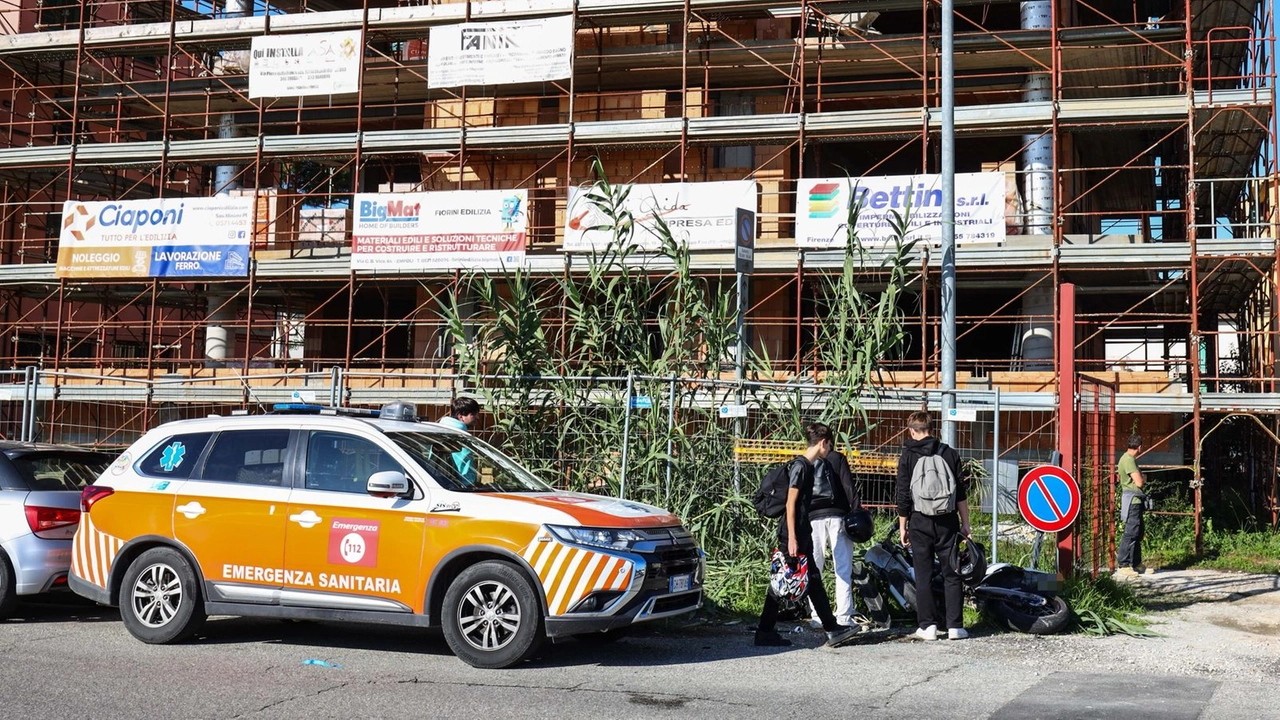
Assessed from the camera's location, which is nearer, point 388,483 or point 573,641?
point 388,483

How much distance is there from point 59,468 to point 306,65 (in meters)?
14.8

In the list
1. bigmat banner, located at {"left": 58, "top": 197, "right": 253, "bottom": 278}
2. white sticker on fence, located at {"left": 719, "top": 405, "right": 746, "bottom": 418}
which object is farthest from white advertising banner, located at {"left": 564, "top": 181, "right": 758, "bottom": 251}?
white sticker on fence, located at {"left": 719, "top": 405, "right": 746, "bottom": 418}

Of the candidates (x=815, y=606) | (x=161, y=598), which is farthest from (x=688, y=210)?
(x=161, y=598)

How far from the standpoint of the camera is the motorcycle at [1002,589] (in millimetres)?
9719

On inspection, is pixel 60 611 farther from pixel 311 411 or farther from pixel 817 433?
pixel 817 433

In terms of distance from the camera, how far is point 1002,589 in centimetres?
987

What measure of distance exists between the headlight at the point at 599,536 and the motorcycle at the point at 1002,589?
8.80 feet

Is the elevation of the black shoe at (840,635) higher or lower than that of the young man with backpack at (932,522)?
lower

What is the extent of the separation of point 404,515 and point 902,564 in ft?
13.5

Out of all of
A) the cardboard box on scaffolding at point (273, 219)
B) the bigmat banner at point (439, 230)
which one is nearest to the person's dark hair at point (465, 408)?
the bigmat banner at point (439, 230)

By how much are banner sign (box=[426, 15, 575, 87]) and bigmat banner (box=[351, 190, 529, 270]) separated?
2.21m

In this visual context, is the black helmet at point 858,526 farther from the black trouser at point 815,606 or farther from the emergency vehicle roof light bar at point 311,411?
the emergency vehicle roof light bar at point 311,411

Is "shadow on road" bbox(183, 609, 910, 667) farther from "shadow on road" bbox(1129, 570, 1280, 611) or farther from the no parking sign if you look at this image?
"shadow on road" bbox(1129, 570, 1280, 611)

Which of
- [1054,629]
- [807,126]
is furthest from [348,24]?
[1054,629]
